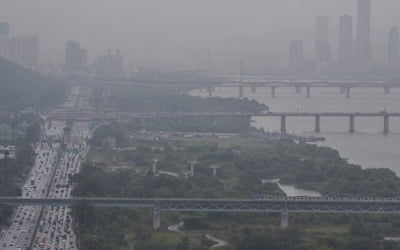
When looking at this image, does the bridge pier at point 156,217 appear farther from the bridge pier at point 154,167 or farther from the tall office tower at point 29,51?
the tall office tower at point 29,51

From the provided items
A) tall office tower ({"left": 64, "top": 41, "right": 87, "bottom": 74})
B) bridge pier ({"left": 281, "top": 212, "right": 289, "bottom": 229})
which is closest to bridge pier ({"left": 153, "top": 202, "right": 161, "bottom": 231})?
bridge pier ({"left": 281, "top": 212, "right": 289, "bottom": 229})

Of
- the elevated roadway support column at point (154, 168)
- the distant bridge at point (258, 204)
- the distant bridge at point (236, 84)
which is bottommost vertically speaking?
the distant bridge at point (258, 204)

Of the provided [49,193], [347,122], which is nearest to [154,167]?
[49,193]

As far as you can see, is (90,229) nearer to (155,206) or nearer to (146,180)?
(155,206)

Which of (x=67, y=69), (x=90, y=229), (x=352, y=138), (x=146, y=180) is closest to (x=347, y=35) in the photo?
(x=67, y=69)

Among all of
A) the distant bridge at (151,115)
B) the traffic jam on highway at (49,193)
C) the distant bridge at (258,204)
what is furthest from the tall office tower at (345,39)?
the distant bridge at (258,204)

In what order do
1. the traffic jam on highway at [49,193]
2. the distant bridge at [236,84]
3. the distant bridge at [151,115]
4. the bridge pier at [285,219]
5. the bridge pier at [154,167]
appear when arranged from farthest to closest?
the distant bridge at [236,84] < the distant bridge at [151,115] < the bridge pier at [154,167] < the bridge pier at [285,219] < the traffic jam on highway at [49,193]

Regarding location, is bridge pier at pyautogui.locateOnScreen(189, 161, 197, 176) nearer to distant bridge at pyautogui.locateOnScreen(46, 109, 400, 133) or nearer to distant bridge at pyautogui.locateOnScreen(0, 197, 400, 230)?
distant bridge at pyautogui.locateOnScreen(0, 197, 400, 230)
